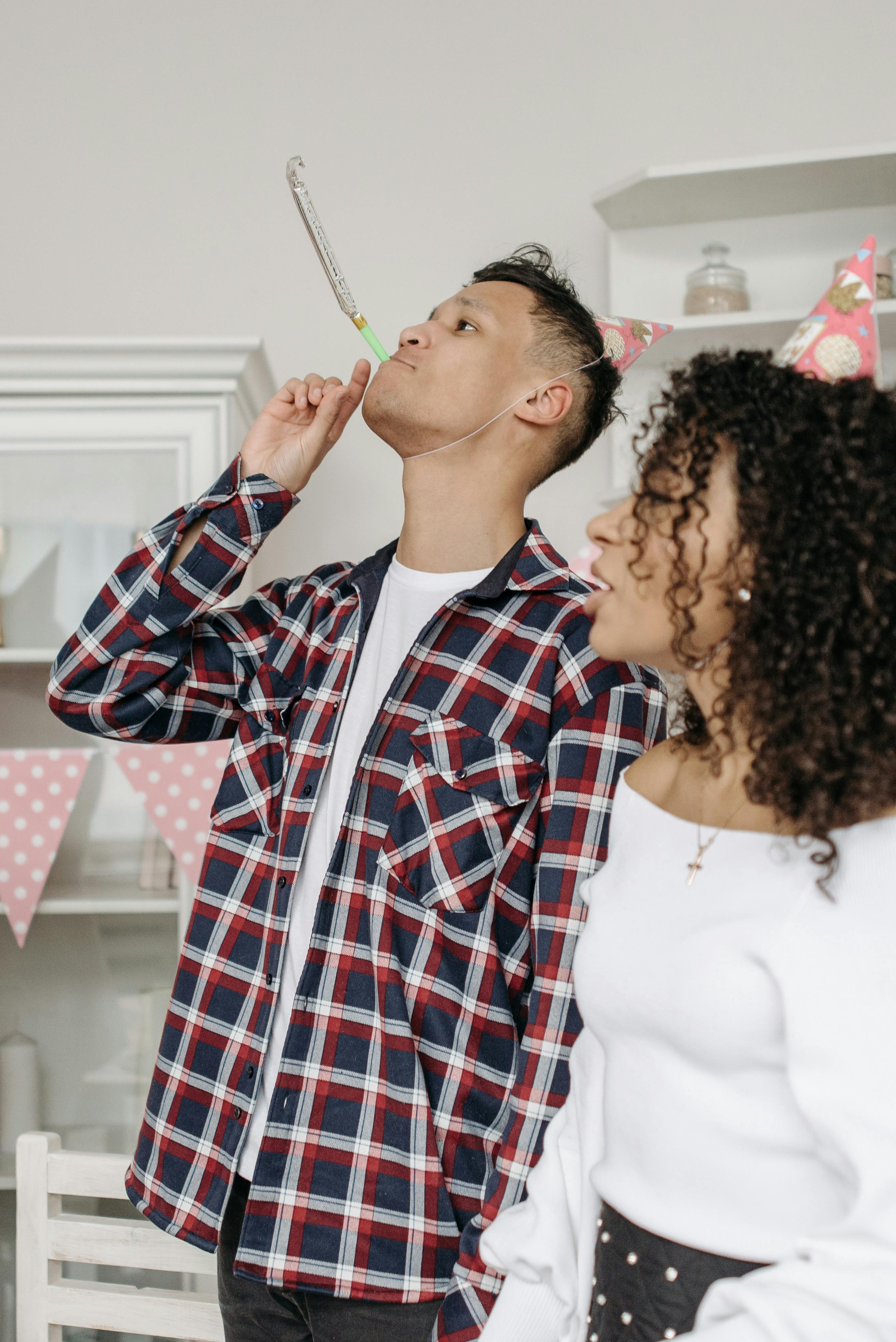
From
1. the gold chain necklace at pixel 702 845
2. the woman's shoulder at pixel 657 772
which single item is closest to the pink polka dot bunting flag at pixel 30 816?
the woman's shoulder at pixel 657 772

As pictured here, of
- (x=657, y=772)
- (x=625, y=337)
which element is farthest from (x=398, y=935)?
(x=625, y=337)

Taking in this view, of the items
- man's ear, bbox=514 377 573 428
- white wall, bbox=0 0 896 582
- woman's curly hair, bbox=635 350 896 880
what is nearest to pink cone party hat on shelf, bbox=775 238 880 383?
woman's curly hair, bbox=635 350 896 880

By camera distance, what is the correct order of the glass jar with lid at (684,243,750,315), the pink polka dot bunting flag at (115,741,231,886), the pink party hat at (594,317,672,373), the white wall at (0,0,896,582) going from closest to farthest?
the pink party hat at (594,317,672,373)
the pink polka dot bunting flag at (115,741,231,886)
the glass jar with lid at (684,243,750,315)
the white wall at (0,0,896,582)

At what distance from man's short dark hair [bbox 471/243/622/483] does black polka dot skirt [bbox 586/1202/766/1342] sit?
2.75ft

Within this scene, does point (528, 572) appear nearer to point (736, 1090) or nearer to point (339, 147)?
point (736, 1090)

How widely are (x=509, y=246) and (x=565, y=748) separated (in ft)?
5.26

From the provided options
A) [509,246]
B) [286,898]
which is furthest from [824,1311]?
[509,246]

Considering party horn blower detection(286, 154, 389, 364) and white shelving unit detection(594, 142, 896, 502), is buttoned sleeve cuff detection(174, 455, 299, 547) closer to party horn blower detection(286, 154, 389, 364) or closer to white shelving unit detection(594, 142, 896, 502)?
party horn blower detection(286, 154, 389, 364)

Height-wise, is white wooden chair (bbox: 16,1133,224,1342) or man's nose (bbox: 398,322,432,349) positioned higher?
man's nose (bbox: 398,322,432,349)

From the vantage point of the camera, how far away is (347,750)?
1.16 metres

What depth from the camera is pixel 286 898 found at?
3.58 ft

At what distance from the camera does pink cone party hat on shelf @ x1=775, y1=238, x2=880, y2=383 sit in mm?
773

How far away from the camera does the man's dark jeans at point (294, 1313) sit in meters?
0.98

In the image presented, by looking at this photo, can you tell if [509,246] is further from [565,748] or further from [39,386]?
[565,748]
